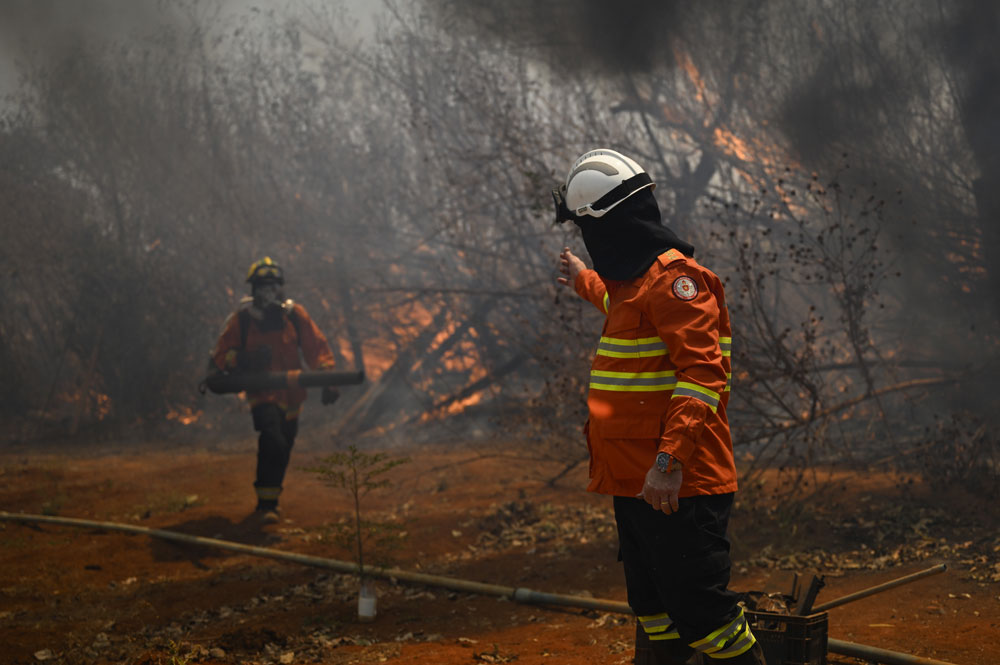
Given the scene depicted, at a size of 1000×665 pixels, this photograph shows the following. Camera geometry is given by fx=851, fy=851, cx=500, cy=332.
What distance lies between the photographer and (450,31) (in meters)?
13.0

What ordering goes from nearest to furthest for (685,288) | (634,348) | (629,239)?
(685,288), (634,348), (629,239)

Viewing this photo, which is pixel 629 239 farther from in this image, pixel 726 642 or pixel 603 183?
pixel 726 642

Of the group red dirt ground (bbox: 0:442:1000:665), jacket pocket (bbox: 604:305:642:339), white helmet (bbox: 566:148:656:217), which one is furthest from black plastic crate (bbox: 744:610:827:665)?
white helmet (bbox: 566:148:656:217)

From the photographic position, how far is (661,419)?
2.73 metres

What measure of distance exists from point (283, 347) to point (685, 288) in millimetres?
5868

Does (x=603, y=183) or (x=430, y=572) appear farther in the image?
(x=430, y=572)

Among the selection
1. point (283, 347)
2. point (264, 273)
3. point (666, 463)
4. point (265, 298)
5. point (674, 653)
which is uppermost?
point (264, 273)

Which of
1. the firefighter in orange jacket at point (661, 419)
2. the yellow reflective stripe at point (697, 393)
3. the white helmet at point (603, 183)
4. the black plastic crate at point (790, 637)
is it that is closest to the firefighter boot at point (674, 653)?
the firefighter in orange jacket at point (661, 419)

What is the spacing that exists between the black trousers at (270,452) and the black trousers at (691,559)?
540cm

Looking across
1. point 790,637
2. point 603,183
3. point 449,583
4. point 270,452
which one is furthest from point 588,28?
point 790,637

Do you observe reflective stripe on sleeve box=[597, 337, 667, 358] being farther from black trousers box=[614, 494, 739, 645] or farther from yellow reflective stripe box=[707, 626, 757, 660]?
yellow reflective stripe box=[707, 626, 757, 660]

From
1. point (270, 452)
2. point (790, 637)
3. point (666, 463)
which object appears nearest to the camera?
point (666, 463)

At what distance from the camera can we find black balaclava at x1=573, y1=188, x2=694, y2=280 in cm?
291

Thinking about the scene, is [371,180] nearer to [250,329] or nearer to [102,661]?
[250,329]
